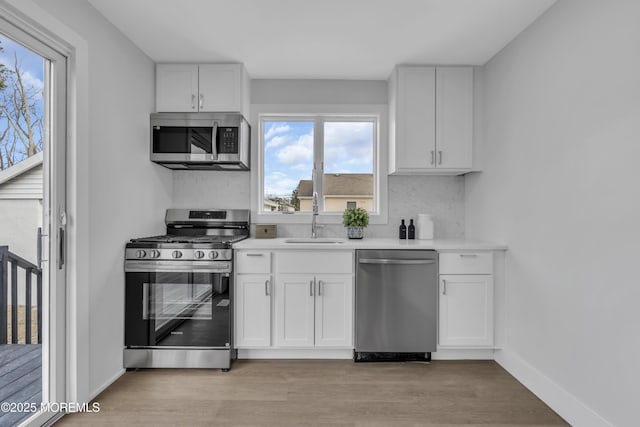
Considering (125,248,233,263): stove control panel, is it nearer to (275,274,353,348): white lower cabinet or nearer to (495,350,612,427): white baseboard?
(275,274,353,348): white lower cabinet

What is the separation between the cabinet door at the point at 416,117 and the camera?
2.99 meters

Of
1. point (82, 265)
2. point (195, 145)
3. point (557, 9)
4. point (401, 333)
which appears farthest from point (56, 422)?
point (557, 9)

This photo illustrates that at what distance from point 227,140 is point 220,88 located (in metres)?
0.47

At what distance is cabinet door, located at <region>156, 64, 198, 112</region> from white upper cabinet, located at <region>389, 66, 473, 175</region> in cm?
177

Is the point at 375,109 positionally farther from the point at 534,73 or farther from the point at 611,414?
the point at 611,414

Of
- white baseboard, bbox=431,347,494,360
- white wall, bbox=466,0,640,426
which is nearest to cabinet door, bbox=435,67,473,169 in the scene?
white wall, bbox=466,0,640,426

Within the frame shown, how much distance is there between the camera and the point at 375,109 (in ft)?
11.0

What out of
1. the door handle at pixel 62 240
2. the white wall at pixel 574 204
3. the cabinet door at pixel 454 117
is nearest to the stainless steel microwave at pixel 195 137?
the door handle at pixel 62 240

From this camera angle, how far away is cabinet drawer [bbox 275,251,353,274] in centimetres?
270

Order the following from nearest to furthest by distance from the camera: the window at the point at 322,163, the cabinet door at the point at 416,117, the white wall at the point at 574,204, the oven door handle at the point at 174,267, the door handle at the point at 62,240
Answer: the white wall at the point at 574,204 < the door handle at the point at 62,240 < the oven door handle at the point at 174,267 < the cabinet door at the point at 416,117 < the window at the point at 322,163

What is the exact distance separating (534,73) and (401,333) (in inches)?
82.3

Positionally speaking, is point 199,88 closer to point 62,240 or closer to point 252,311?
point 62,240

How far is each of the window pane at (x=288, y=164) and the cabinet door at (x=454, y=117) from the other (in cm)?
124

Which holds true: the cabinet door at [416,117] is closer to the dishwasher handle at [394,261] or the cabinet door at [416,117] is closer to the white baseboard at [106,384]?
the dishwasher handle at [394,261]
